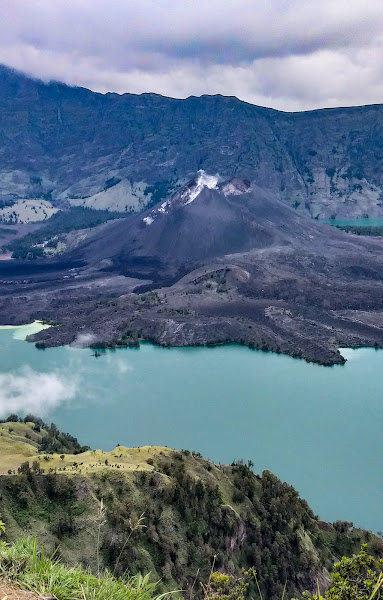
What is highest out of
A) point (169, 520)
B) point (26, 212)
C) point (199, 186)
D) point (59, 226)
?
point (199, 186)

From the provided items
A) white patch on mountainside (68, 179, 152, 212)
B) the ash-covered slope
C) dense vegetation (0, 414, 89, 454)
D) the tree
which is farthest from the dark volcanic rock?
white patch on mountainside (68, 179, 152, 212)

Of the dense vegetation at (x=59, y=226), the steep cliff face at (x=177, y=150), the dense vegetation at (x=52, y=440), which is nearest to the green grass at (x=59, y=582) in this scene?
the dense vegetation at (x=52, y=440)

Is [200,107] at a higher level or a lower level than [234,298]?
higher

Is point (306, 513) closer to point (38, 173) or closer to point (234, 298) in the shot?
point (234, 298)

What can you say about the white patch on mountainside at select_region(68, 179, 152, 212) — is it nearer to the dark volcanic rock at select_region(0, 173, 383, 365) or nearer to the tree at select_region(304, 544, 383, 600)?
the dark volcanic rock at select_region(0, 173, 383, 365)

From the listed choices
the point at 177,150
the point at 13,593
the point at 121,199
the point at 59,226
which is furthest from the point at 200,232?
the point at 177,150

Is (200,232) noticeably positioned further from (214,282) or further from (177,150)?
(177,150)

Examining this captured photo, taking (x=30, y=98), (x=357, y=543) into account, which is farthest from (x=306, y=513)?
(x=30, y=98)
